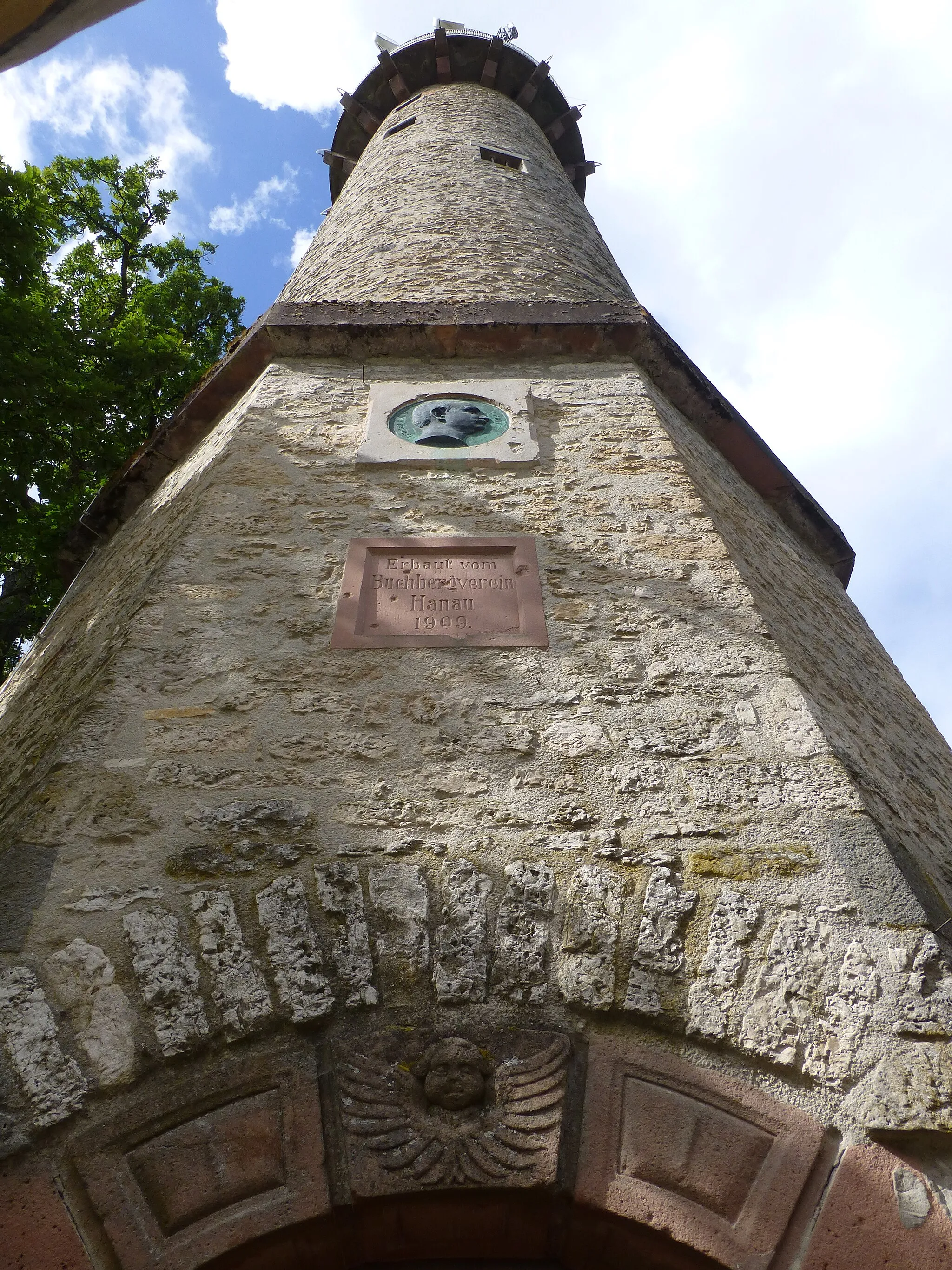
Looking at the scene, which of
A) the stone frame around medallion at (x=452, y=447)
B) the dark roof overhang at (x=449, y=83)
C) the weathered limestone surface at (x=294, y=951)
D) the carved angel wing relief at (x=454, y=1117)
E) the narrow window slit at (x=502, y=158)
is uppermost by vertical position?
the dark roof overhang at (x=449, y=83)

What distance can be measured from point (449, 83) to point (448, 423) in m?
9.83

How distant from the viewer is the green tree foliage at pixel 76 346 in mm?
5750

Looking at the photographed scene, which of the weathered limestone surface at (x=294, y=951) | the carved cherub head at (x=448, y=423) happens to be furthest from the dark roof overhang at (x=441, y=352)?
the weathered limestone surface at (x=294, y=951)

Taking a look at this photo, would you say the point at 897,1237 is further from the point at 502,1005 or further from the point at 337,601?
the point at 337,601

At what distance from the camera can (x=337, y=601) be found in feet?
10.7

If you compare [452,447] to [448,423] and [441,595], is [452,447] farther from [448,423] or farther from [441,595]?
[441,595]

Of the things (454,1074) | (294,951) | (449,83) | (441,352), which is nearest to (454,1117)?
(454,1074)

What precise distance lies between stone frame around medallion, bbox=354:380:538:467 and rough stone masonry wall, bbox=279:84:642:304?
77 cm

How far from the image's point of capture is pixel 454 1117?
6.59 feet

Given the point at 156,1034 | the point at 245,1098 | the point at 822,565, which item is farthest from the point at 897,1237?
the point at 822,565

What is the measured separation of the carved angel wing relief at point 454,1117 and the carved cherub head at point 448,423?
2.58 meters

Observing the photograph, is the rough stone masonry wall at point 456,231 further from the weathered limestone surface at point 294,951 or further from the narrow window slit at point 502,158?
the weathered limestone surface at point 294,951

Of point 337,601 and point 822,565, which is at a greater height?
point 822,565

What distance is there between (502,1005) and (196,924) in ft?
2.31
